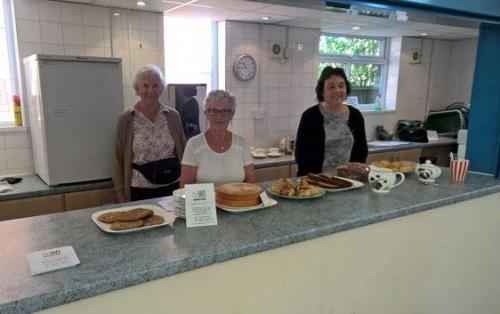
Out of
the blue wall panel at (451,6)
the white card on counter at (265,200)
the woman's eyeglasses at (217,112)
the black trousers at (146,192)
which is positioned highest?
the blue wall panel at (451,6)

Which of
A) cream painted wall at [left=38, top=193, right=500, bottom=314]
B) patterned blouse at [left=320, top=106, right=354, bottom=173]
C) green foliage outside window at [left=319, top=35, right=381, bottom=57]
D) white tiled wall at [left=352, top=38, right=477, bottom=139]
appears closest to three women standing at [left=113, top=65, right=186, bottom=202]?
patterned blouse at [left=320, top=106, right=354, bottom=173]

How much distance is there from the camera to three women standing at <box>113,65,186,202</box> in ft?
7.69

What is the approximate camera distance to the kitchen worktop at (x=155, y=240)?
0.91 meters

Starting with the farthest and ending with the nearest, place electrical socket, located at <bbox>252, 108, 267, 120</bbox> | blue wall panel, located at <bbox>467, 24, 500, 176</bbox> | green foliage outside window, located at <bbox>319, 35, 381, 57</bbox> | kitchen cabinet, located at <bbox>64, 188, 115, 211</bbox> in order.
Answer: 1. green foliage outside window, located at <bbox>319, 35, 381, 57</bbox>
2. electrical socket, located at <bbox>252, 108, 267, 120</bbox>
3. kitchen cabinet, located at <bbox>64, 188, 115, 211</bbox>
4. blue wall panel, located at <bbox>467, 24, 500, 176</bbox>

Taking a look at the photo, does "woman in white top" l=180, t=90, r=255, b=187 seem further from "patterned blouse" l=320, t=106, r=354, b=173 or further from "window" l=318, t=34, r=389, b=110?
"window" l=318, t=34, r=389, b=110

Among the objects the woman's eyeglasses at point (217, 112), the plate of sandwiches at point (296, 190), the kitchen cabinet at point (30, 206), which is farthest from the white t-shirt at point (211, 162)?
the kitchen cabinet at point (30, 206)

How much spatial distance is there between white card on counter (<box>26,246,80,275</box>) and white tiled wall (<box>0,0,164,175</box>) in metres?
2.07

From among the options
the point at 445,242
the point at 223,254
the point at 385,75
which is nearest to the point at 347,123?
the point at 445,242

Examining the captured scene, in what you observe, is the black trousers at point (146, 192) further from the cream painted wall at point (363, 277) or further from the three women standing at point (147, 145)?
the cream painted wall at point (363, 277)

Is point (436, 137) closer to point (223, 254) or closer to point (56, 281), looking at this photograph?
point (223, 254)

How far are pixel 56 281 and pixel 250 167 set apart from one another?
3.87 feet

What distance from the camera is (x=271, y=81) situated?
3.95 m

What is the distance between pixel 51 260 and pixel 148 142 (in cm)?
142

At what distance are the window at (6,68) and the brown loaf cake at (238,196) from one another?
2.20 metres
